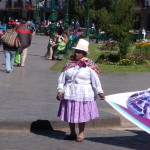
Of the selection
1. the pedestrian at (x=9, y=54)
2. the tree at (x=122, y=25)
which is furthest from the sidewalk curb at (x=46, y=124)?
the tree at (x=122, y=25)

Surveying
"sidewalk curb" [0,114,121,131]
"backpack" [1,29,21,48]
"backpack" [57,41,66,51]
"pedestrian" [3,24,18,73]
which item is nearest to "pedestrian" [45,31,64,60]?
"backpack" [57,41,66,51]

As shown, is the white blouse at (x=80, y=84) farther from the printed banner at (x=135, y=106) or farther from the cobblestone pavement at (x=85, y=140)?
the cobblestone pavement at (x=85, y=140)

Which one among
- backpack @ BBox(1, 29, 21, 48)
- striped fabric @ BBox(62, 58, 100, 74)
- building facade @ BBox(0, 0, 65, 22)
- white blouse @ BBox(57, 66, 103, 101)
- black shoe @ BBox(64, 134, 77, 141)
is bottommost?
building facade @ BBox(0, 0, 65, 22)

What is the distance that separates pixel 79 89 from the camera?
29.2ft

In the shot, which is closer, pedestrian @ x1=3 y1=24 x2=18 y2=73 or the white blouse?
the white blouse

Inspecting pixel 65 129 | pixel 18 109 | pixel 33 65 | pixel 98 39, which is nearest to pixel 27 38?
pixel 33 65

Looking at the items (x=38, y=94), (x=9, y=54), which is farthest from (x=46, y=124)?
(x=9, y=54)

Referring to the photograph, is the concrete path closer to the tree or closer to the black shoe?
the black shoe

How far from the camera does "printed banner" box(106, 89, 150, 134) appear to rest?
329 inches

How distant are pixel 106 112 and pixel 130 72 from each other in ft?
31.0

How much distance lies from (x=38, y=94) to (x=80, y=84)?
5.28m

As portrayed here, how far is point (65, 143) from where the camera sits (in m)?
9.09

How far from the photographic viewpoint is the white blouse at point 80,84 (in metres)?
8.88

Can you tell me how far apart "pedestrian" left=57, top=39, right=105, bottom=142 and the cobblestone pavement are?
0.40 m
